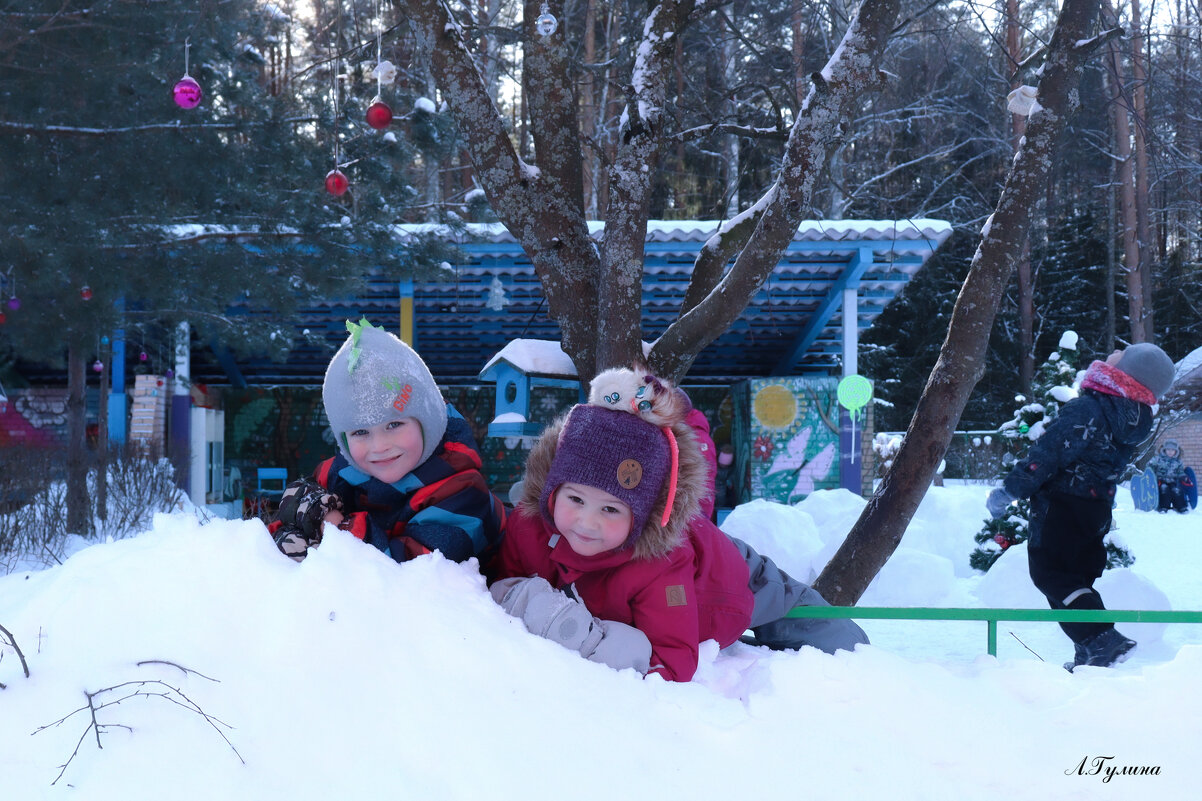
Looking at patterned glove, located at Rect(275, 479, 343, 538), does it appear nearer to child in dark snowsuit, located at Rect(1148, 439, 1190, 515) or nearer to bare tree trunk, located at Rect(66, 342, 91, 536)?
bare tree trunk, located at Rect(66, 342, 91, 536)

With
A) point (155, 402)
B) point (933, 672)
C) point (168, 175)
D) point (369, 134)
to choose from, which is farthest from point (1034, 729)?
point (155, 402)

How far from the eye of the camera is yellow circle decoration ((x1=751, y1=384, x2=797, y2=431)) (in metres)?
10.6

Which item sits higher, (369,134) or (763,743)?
(369,134)

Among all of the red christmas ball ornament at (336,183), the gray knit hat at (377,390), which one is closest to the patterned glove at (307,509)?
the gray knit hat at (377,390)

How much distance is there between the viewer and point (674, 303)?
10109 millimetres

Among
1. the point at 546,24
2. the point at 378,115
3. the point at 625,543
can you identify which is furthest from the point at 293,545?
the point at 378,115

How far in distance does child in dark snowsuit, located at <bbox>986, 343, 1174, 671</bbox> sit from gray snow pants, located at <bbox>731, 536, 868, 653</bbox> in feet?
6.40

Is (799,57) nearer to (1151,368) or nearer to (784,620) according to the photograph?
(1151,368)

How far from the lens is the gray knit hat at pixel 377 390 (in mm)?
2248

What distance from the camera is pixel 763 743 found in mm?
1817

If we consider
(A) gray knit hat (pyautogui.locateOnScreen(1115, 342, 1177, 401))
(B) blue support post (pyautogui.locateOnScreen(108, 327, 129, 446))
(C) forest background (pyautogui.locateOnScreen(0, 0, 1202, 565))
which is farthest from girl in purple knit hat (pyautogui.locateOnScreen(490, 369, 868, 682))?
(B) blue support post (pyautogui.locateOnScreen(108, 327, 129, 446))

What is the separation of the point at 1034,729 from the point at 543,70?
2657mm

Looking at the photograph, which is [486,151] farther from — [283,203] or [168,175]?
[283,203]

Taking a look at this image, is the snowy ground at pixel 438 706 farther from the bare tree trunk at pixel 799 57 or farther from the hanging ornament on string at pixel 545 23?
the bare tree trunk at pixel 799 57
